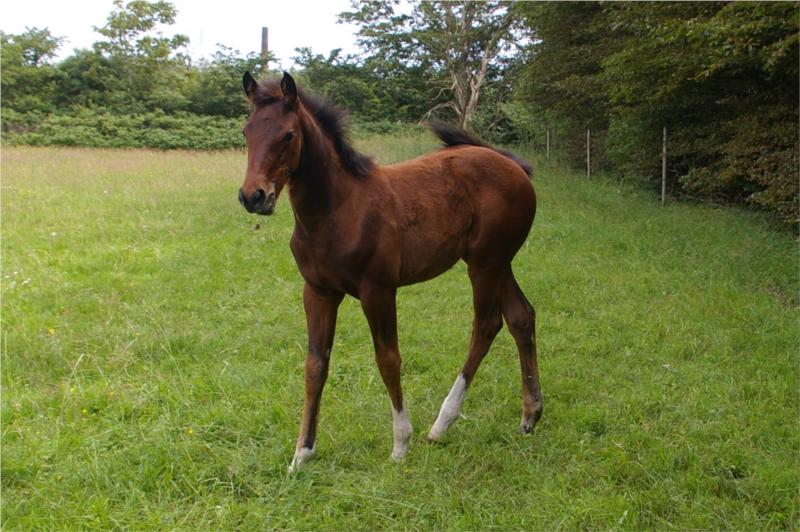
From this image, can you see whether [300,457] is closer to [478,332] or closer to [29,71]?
[478,332]

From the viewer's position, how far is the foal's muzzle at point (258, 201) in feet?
7.93

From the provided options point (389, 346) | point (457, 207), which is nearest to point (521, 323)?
point (457, 207)

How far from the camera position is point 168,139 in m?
20.8

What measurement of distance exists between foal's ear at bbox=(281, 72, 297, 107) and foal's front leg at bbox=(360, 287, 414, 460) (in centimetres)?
94

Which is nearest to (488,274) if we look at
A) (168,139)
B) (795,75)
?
(795,75)

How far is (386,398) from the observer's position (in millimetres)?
3822

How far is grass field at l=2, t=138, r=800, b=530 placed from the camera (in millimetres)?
A: 2725

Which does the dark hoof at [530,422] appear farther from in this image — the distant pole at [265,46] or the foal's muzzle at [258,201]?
the distant pole at [265,46]

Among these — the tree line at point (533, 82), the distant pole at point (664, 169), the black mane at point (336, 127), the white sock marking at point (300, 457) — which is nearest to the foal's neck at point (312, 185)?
the black mane at point (336, 127)

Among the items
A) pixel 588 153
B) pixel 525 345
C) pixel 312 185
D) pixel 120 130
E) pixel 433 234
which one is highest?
pixel 120 130

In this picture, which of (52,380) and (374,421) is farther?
(52,380)

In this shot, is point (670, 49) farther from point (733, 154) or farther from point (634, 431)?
point (634, 431)

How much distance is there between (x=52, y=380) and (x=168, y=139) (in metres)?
18.6

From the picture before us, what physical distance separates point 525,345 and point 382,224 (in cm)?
124
